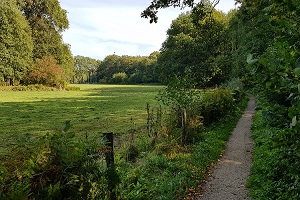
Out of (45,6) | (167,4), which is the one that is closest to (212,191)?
(167,4)

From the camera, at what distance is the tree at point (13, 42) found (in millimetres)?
44875

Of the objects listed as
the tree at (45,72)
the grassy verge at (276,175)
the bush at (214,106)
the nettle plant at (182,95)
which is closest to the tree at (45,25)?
the tree at (45,72)

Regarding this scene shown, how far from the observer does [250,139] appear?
11.6 meters

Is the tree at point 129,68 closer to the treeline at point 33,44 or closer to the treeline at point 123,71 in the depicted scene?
the treeline at point 123,71

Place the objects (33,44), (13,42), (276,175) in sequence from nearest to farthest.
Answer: (276,175) → (13,42) → (33,44)

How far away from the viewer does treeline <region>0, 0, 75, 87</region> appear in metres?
45.4

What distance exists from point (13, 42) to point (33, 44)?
5.12m

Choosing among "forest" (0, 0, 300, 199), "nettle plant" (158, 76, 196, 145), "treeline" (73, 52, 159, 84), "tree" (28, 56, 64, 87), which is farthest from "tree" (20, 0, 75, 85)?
"treeline" (73, 52, 159, 84)

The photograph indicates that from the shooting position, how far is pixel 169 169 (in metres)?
7.61

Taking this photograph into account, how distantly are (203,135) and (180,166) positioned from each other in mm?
3890

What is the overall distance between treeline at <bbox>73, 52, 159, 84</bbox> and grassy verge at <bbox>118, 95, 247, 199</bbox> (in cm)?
8958

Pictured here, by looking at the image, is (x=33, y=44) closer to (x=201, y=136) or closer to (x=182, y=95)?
(x=182, y=95)

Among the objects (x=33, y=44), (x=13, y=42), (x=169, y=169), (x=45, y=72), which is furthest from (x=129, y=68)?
(x=169, y=169)

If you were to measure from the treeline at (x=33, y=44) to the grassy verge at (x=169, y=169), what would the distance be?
43.2 m
